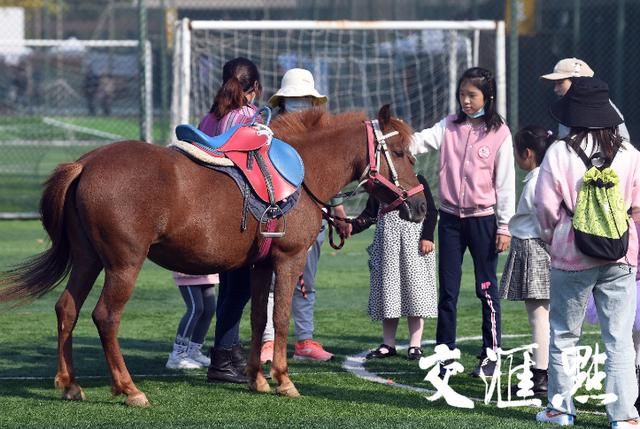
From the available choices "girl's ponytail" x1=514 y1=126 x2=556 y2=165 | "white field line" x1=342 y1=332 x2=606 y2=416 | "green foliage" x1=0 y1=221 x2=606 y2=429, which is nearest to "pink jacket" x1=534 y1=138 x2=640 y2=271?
"green foliage" x1=0 y1=221 x2=606 y2=429

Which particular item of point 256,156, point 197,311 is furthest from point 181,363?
point 256,156

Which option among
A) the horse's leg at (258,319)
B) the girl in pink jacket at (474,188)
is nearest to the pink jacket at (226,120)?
the horse's leg at (258,319)

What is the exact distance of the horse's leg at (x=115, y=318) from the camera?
6.95 metres

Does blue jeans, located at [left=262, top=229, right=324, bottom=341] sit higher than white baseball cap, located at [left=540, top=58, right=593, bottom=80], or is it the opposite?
white baseball cap, located at [left=540, top=58, right=593, bottom=80]

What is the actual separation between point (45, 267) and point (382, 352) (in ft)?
8.83

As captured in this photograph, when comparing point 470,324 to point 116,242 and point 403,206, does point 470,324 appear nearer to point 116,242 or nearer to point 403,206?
point 403,206

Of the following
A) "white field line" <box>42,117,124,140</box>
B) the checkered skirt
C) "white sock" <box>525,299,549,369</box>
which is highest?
"white field line" <box>42,117,124,140</box>

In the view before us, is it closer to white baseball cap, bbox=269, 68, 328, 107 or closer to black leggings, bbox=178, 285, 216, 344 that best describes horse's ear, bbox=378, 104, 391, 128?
white baseball cap, bbox=269, 68, 328, 107

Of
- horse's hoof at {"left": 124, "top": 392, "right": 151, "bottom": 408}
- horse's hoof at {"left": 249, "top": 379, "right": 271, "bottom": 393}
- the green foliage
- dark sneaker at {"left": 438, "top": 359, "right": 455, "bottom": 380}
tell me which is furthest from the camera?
dark sneaker at {"left": 438, "top": 359, "right": 455, "bottom": 380}

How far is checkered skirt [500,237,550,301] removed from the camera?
307 inches

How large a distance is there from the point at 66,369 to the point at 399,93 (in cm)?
1282

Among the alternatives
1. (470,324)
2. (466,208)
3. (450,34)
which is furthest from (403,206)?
(450,34)

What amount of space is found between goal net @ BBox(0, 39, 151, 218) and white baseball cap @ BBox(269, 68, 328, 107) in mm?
Result: 17317

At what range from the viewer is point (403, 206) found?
7543mm
